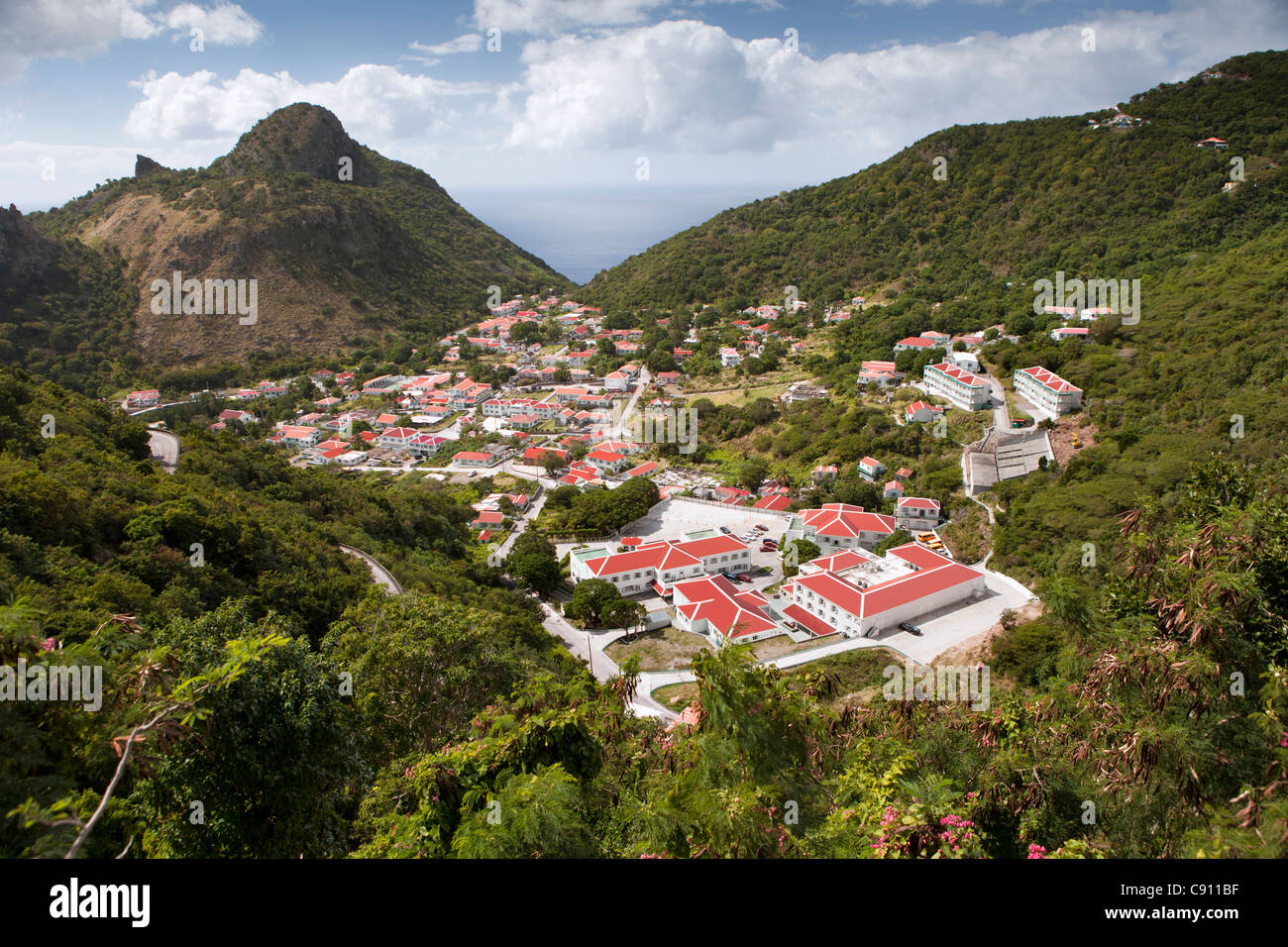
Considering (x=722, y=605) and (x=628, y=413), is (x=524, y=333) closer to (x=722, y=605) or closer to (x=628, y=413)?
(x=628, y=413)

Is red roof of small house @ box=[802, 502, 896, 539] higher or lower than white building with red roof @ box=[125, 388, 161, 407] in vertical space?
lower

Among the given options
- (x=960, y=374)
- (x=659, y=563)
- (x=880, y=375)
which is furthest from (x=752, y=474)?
(x=880, y=375)

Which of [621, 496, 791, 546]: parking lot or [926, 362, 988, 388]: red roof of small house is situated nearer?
[621, 496, 791, 546]: parking lot

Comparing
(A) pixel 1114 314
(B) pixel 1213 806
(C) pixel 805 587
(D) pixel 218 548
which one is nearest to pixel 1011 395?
(A) pixel 1114 314

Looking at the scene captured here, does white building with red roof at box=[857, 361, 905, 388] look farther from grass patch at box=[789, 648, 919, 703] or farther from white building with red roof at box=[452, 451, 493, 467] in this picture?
grass patch at box=[789, 648, 919, 703]

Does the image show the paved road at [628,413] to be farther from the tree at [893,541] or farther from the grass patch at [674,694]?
the grass patch at [674,694]

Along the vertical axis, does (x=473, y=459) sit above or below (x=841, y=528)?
above

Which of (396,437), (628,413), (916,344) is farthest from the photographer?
(628,413)

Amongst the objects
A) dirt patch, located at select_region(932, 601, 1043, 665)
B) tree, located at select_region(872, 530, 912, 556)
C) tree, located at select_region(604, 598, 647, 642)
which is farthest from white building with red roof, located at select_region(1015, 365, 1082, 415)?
tree, located at select_region(604, 598, 647, 642)

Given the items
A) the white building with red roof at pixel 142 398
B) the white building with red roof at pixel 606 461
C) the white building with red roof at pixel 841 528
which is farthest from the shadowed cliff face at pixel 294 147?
the white building with red roof at pixel 841 528
